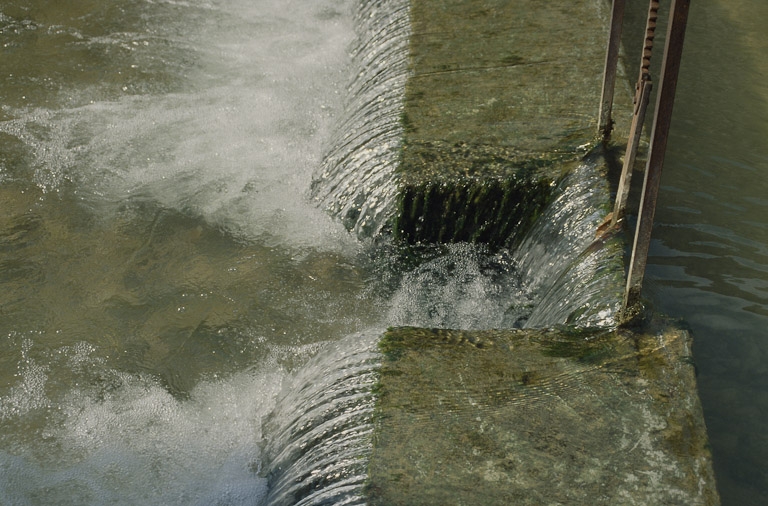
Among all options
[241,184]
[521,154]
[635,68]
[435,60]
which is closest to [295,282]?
[241,184]

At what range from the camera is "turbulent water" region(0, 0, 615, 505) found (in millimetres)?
3369

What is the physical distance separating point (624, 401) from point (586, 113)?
2.07m

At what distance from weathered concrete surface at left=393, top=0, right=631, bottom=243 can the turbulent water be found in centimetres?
15

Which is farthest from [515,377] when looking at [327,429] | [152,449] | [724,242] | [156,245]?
[156,245]

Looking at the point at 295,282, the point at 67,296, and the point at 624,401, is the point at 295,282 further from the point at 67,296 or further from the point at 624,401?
the point at 624,401

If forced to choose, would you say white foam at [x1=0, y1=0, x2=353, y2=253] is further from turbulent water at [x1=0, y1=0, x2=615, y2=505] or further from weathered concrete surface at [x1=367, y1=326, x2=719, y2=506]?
weathered concrete surface at [x1=367, y1=326, x2=719, y2=506]

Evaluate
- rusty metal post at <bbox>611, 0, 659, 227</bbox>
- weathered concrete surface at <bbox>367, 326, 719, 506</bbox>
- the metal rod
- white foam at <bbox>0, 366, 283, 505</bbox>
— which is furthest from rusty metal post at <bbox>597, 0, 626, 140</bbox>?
white foam at <bbox>0, 366, 283, 505</bbox>

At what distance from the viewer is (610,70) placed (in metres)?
4.12

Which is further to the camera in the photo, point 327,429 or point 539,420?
point 327,429

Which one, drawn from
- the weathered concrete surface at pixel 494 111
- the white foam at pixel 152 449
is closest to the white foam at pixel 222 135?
the weathered concrete surface at pixel 494 111

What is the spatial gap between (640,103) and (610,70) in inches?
42.2

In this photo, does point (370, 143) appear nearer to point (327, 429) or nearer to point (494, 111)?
point (494, 111)

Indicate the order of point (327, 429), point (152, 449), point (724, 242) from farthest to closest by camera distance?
1. point (724, 242)
2. point (152, 449)
3. point (327, 429)

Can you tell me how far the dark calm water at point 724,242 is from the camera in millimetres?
3209
